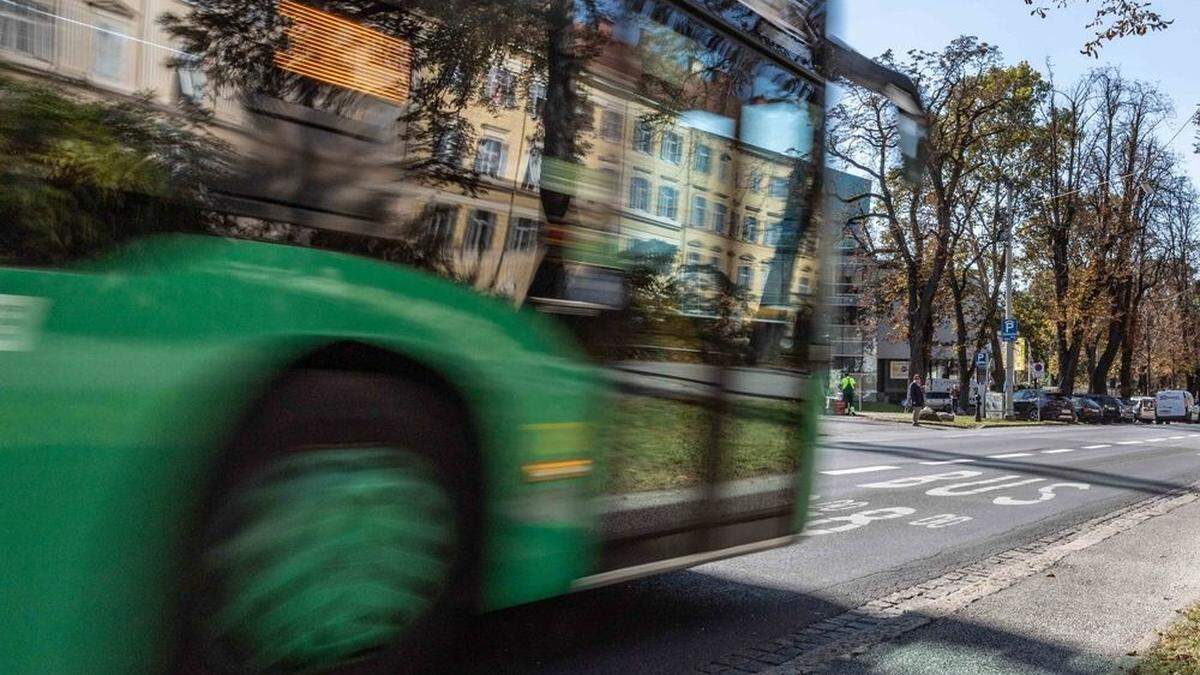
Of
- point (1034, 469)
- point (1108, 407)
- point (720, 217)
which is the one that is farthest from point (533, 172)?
point (1108, 407)

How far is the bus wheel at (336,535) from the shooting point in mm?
2723

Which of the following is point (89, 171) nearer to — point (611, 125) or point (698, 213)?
point (611, 125)

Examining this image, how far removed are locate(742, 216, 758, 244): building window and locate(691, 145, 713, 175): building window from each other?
351mm

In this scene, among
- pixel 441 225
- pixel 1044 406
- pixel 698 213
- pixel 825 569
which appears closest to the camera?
pixel 441 225

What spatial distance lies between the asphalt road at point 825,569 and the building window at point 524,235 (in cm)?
167

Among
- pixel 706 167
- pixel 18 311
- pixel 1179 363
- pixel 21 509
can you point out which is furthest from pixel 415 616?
pixel 1179 363

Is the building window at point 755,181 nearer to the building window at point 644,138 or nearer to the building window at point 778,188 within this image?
the building window at point 778,188

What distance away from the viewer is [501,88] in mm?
3371

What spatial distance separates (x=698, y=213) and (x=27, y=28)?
8.58 feet

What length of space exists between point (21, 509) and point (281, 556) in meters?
0.73

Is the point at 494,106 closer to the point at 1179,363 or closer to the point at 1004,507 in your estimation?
the point at 1004,507

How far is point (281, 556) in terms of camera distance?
2.84 m

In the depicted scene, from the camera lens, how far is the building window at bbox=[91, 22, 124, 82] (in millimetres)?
2416

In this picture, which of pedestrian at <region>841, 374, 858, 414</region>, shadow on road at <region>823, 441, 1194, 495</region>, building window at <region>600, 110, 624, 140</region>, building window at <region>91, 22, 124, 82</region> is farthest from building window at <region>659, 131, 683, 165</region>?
pedestrian at <region>841, 374, 858, 414</region>
